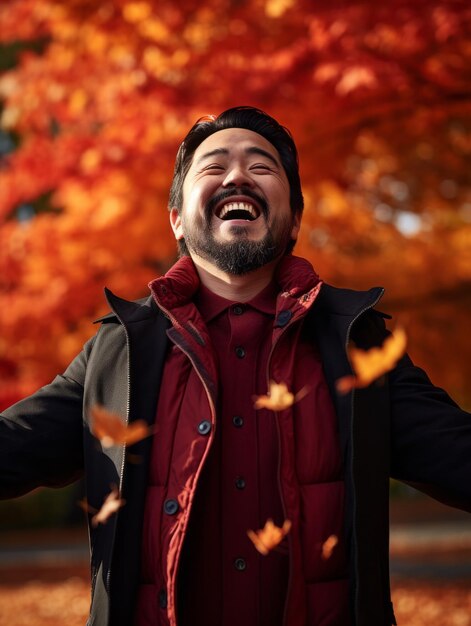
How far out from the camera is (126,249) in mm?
6277

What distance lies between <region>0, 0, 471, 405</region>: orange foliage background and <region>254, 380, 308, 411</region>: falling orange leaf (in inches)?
127

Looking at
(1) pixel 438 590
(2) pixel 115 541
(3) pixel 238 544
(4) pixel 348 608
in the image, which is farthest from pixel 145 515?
(1) pixel 438 590

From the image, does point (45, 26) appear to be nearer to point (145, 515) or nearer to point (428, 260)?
point (428, 260)

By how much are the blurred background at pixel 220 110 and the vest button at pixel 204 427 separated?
132 inches

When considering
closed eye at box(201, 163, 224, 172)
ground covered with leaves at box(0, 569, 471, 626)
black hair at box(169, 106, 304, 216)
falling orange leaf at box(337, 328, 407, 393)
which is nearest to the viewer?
falling orange leaf at box(337, 328, 407, 393)

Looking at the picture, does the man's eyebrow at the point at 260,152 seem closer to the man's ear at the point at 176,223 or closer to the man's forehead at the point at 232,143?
the man's forehead at the point at 232,143

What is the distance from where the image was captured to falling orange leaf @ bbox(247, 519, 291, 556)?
2023mm

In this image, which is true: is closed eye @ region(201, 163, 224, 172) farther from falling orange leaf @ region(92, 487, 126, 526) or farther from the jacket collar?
falling orange leaf @ region(92, 487, 126, 526)

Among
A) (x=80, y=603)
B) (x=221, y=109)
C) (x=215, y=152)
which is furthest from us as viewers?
(x=80, y=603)

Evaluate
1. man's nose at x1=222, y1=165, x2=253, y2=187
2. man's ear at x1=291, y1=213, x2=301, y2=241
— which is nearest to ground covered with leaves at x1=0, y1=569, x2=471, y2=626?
man's ear at x1=291, y1=213, x2=301, y2=241

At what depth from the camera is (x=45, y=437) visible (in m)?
2.21

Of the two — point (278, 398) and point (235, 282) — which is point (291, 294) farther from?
point (278, 398)

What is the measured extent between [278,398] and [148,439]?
1.19 ft

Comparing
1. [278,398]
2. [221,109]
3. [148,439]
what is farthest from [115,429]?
[221,109]
